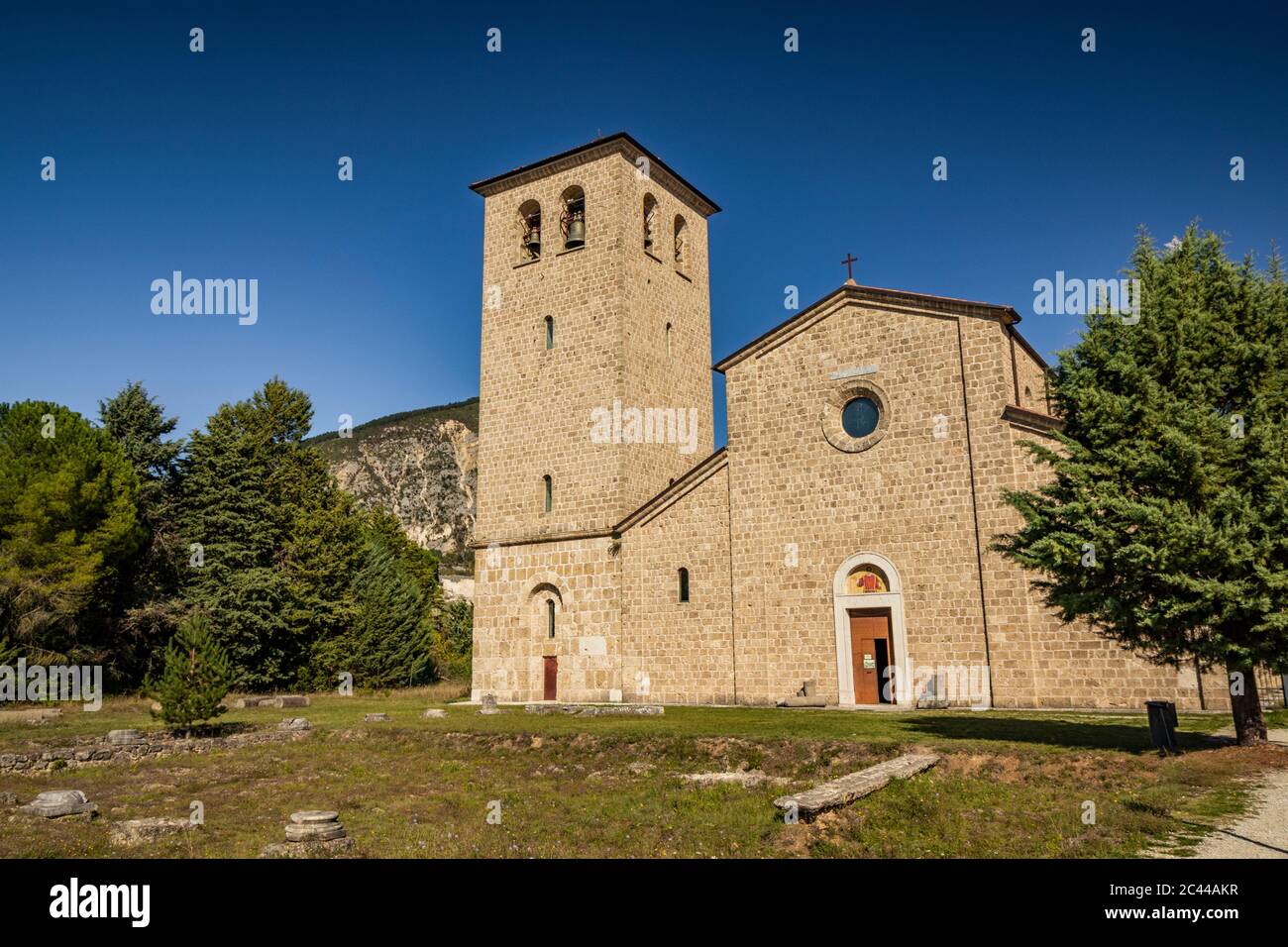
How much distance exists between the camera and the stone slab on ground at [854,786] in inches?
417

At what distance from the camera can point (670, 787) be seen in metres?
14.0

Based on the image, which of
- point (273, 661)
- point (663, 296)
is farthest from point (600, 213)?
point (273, 661)

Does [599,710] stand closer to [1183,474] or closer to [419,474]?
[1183,474]

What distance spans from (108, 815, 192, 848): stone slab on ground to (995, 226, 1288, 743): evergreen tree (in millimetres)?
13683

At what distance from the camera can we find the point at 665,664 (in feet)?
86.4

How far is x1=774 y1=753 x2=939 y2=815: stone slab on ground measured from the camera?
34.8ft

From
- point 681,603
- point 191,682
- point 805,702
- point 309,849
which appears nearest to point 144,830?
point 309,849

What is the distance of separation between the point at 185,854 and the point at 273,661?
32392mm

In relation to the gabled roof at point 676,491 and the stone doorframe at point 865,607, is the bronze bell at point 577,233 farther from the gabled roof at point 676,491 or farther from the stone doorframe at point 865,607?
the stone doorframe at point 865,607

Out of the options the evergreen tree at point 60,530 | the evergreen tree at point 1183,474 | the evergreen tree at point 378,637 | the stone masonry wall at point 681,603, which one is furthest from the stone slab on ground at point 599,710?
the evergreen tree at point 378,637

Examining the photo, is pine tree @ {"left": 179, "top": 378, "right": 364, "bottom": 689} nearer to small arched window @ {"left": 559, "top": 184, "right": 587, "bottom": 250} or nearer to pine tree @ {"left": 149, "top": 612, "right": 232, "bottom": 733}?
pine tree @ {"left": 149, "top": 612, "right": 232, "bottom": 733}

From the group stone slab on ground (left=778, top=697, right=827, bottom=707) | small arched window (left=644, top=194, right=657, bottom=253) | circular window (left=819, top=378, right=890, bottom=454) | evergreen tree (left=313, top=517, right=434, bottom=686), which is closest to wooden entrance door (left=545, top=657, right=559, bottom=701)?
stone slab on ground (left=778, top=697, right=827, bottom=707)

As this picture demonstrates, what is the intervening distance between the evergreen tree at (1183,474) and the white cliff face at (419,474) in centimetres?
11754
